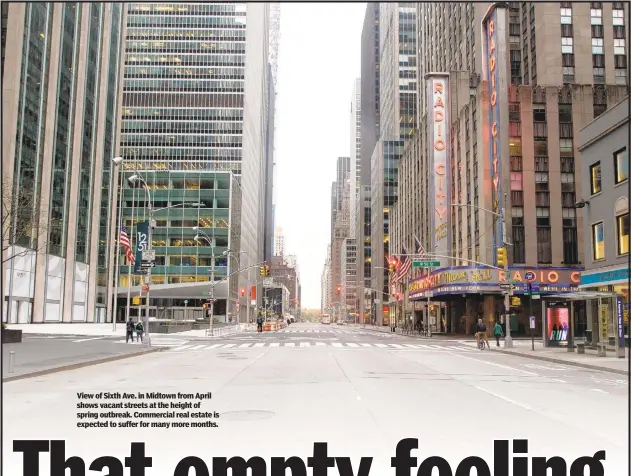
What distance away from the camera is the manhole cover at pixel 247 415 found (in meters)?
10.5

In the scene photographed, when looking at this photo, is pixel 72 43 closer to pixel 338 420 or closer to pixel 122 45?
pixel 122 45

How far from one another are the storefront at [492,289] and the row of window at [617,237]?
14818 millimetres

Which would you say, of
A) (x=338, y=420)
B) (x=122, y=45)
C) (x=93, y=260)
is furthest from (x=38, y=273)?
(x=338, y=420)

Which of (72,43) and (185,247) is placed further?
(185,247)

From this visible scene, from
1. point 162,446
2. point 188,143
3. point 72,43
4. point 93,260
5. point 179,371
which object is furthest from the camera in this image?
point 188,143

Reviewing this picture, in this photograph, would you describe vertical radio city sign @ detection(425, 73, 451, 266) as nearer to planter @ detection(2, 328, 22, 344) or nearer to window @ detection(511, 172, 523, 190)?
window @ detection(511, 172, 523, 190)

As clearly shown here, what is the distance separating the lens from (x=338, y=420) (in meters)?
10.6

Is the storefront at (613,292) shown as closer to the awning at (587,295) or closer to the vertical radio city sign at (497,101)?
the awning at (587,295)

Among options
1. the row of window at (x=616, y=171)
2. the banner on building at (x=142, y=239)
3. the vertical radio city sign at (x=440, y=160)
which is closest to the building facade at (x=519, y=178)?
the vertical radio city sign at (x=440, y=160)

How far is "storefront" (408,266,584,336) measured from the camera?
57.7 m

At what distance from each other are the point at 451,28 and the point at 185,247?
2384 inches

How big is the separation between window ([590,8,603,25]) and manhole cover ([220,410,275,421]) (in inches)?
3008

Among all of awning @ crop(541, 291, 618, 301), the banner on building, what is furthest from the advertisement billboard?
the banner on building

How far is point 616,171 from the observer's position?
33344 millimetres
